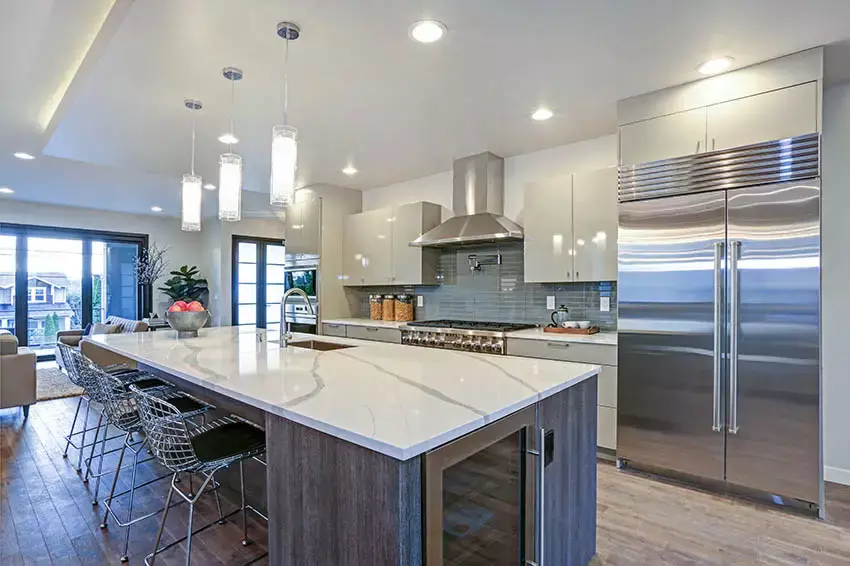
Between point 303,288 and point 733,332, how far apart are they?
173 inches

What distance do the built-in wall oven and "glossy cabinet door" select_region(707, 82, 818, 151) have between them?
407cm

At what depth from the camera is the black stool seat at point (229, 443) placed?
73.7 inches

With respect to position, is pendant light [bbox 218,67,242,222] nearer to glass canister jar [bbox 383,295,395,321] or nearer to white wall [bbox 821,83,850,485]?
glass canister jar [bbox 383,295,395,321]

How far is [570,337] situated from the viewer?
3.44 meters

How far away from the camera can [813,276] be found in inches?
99.1

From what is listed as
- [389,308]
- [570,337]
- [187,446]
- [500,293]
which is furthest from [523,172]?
[187,446]

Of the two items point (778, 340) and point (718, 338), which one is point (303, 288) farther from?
point (778, 340)

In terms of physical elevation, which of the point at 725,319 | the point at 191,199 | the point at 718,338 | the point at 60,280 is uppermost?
the point at 191,199

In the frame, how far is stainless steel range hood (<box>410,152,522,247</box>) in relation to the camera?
13.6 ft

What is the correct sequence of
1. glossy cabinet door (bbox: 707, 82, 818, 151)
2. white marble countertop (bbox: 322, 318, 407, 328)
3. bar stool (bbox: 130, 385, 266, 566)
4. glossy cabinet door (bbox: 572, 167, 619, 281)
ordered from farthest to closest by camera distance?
white marble countertop (bbox: 322, 318, 407, 328) < glossy cabinet door (bbox: 572, 167, 619, 281) < glossy cabinet door (bbox: 707, 82, 818, 151) < bar stool (bbox: 130, 385, 266, 566)

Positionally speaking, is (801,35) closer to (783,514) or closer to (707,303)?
(707,303)

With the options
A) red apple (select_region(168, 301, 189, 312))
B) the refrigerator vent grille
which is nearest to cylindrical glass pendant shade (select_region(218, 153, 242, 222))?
red apple (select_region(168, 301, 189, 312))

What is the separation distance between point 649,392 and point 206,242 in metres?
8.31

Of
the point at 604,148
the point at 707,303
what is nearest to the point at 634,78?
the point at 604,148
